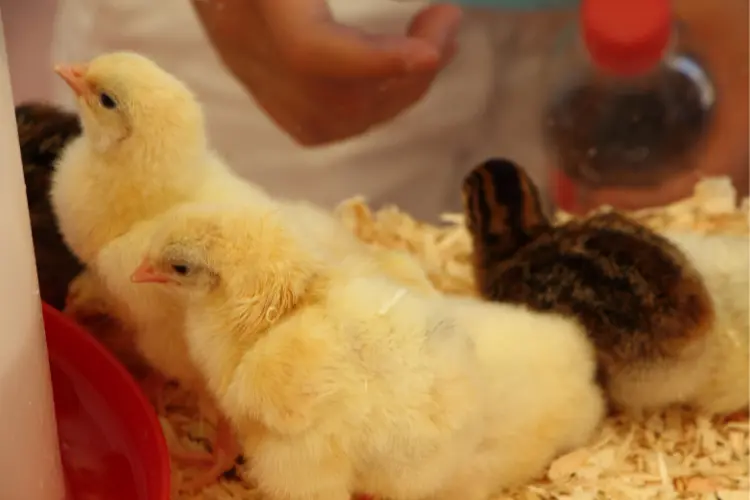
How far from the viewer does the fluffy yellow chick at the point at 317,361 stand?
992mm

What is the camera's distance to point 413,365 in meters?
1.00

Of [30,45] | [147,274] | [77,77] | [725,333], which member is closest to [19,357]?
[147,274]

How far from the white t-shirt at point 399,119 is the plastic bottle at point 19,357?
702 millimetres

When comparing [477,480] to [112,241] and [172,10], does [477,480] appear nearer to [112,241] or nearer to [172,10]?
[112,241]

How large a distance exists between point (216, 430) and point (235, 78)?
2.08 feet

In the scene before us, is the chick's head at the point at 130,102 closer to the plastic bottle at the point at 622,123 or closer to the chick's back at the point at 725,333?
the chick's back at the point at 725,333

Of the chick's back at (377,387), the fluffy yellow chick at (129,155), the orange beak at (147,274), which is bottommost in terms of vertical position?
the chick's back at (377,387)

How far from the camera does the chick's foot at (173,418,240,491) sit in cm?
122

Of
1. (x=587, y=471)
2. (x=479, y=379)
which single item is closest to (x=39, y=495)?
(x=479, y=379)

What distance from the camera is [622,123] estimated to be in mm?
1807

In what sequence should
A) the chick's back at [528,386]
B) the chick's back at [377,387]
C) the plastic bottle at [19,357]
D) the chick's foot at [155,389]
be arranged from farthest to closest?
the chick's foot at [155,389] < the chick's back at [528,386] < the chick's back at [377,387] < the plastic bottle at [19,357]

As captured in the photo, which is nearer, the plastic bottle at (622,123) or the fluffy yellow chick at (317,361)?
the fluffy yellow chick at (317,361)

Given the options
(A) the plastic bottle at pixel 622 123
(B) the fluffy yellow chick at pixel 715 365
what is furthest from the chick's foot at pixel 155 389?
(A) the plastic bottle at pixel 622 123

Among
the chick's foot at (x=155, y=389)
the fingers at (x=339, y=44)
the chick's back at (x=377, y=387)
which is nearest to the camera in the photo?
the chick's back at (x=377, y=387)
